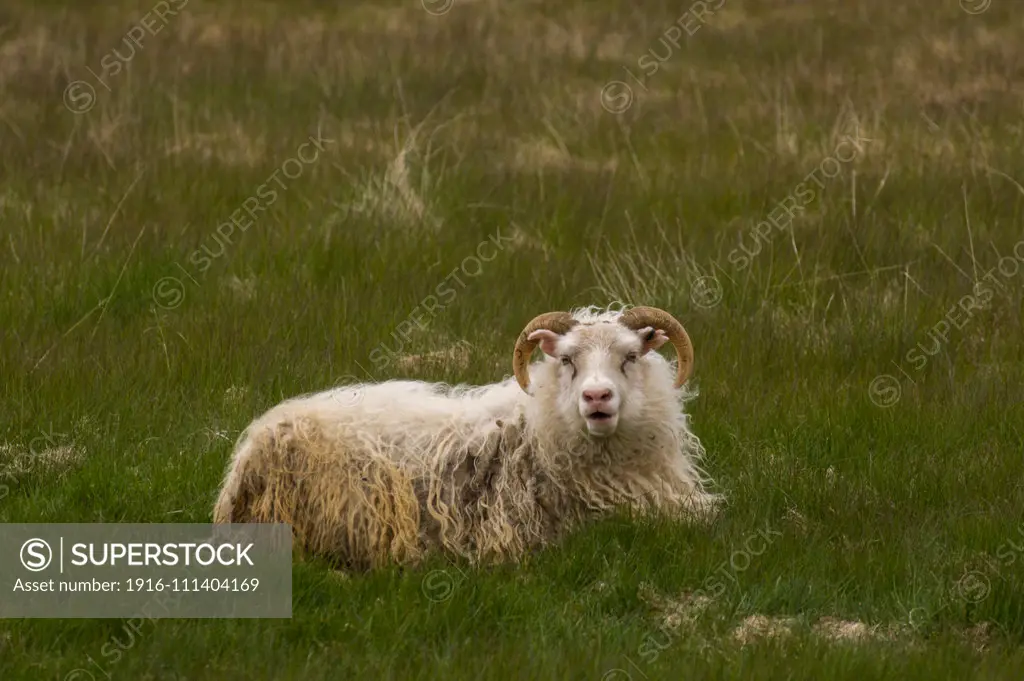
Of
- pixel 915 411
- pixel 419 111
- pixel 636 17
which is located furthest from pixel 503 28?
pixel 915 411

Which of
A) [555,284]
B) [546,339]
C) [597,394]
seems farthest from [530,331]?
[555,284]

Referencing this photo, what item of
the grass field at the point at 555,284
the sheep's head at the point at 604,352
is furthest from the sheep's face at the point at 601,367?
the grass field at the point at 555,284

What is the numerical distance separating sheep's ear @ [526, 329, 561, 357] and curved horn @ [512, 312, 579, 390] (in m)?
0.03

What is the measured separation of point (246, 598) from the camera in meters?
6.94

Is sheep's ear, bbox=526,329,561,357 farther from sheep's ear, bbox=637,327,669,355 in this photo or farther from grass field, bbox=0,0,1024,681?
grass field, bbox=0,0,1024,681

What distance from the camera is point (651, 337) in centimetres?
841

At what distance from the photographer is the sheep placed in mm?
7938

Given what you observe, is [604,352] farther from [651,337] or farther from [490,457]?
[490,457]

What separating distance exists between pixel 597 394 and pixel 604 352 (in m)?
0.33

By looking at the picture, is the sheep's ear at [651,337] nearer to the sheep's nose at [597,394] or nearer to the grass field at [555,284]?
the sheep's nose at [597,394]

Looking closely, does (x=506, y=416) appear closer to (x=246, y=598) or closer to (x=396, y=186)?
(x=246, y=598)

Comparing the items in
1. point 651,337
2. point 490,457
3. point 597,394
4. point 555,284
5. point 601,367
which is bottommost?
point 490,457

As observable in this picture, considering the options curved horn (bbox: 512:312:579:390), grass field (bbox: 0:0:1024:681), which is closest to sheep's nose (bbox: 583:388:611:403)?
curved horn (bbox: 512:312:579:390)

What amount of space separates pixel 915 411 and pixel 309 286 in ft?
14.7
